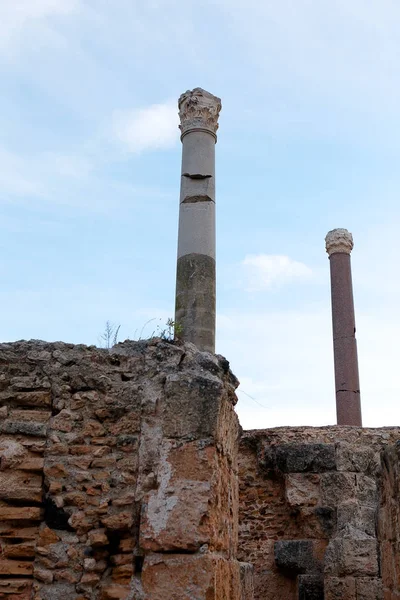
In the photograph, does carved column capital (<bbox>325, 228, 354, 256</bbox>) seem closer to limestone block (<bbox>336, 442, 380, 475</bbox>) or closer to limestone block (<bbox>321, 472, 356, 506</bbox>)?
limestone block (<bbox>336, 442, 380, 475</bbox>)

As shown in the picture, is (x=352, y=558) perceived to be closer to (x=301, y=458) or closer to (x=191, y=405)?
(x=301, y=458)

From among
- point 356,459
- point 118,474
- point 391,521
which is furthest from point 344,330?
point 118,474

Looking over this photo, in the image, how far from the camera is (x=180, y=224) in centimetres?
1079

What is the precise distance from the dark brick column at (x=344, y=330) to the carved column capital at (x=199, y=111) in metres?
5.50

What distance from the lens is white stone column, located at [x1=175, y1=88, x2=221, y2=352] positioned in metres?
9.92

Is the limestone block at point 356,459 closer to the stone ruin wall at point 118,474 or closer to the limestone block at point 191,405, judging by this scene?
the stone ruin wall at point 118,474

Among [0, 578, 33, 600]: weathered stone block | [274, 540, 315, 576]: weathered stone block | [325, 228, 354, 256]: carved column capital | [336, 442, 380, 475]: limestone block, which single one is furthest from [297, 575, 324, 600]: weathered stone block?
[325, 228, 354, 256]: carved column capital

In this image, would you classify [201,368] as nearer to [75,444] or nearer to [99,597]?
[75,444]

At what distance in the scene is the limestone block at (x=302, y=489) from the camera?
8.80 meters

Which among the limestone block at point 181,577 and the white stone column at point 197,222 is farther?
the white stone column at point 197,222

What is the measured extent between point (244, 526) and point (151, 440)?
6002 millimetres

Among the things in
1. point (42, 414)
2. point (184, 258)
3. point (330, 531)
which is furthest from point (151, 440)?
point (184, 258)

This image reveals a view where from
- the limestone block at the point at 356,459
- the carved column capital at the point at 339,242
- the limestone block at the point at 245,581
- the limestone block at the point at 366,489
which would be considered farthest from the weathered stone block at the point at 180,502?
the carved column capital at the point at 339,242

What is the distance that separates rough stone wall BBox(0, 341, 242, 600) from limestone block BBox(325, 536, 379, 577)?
4.21 m
